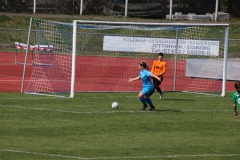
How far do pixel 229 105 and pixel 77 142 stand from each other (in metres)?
9.30

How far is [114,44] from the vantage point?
92.0ft

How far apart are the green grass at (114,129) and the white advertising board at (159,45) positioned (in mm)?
3797

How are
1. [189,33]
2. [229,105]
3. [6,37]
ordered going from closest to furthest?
[229,105] → [189,33] → [6,37]

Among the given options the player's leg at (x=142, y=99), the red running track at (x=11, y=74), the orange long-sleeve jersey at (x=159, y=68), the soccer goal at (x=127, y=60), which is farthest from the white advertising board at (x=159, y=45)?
the player's leg at (x=142, y=99)

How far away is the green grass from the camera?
14469 mm

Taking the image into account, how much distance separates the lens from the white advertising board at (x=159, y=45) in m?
28.0

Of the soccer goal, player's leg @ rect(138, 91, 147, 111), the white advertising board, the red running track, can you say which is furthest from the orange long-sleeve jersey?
the red running track

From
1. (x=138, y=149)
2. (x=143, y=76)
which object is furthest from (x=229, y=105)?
(x=138, y=149)

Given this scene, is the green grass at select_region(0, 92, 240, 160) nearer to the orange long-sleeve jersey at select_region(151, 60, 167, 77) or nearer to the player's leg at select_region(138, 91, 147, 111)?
the player's leg at select_region(138, 91, 147, 111)

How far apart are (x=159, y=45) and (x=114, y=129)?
11.6 metres

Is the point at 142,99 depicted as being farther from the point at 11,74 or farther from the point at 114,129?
the point at 11,74

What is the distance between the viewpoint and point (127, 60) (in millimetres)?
32969

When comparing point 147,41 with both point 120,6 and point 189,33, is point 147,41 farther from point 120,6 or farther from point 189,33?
point 120,6

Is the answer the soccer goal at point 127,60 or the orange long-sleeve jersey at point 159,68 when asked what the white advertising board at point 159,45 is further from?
the orange long-sleeve jersey at point 159,68
